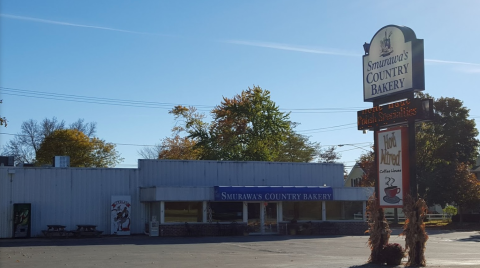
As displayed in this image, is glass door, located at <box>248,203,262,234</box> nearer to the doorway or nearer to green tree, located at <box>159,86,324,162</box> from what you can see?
the doorway

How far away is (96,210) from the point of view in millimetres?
34719

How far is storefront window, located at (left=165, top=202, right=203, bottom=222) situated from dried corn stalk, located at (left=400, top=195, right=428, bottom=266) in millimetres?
18957

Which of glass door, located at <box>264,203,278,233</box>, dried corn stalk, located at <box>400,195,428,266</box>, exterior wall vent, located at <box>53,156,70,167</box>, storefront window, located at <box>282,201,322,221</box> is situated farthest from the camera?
storefront window, located at <box>282,201,322,221</box>

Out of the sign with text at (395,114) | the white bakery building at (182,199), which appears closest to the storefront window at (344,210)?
the white bakery building at (182,199)

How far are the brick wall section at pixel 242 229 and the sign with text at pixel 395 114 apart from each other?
16.8 metres

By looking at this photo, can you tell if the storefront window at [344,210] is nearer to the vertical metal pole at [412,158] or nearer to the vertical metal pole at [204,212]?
the vertical metal pole at [204,212]

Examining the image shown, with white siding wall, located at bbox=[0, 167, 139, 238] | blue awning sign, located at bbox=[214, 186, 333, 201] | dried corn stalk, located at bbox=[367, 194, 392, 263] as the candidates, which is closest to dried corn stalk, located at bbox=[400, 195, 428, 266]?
dried corn stalk, located at bbox=[367, 194, 392, 263]

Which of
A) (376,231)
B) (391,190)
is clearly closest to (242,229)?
(376,231)

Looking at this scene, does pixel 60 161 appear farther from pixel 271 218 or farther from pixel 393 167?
pixel 393 167

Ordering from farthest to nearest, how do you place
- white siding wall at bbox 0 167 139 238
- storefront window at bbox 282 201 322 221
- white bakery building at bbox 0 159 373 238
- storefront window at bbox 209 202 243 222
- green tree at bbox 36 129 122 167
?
green tree at bbox 36 129 122 167 < storefront window at bbox 282 201 322 221 < storefront window at bbox 209 202 243 222 < white bakery building at bbox 0 159 373 238 < white siding wall at bbox 0 167 139 238

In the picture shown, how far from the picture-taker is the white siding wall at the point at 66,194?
108 feet

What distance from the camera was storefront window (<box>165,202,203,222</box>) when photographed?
113 ft

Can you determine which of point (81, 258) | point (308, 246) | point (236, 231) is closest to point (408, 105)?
point (308, 246)

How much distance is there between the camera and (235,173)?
38.3 m
